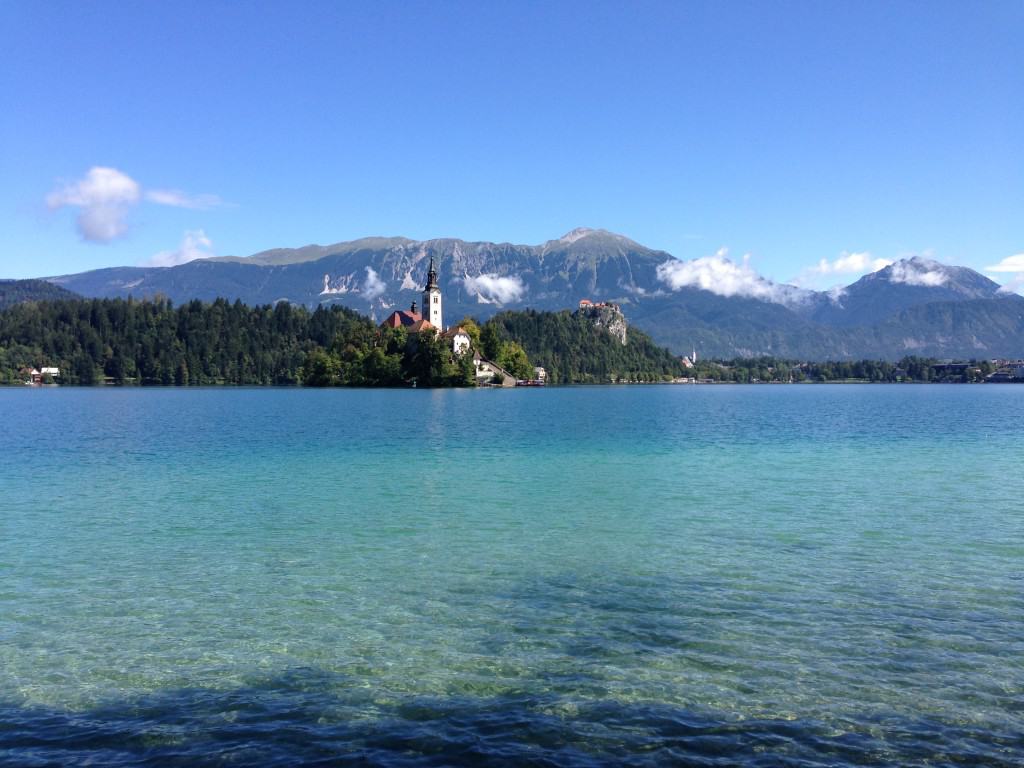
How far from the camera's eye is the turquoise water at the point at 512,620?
10.4m

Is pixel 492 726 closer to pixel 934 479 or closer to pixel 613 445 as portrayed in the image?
pixel 934 479

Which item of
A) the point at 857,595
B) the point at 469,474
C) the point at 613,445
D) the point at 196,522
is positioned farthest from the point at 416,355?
the point at 857,595

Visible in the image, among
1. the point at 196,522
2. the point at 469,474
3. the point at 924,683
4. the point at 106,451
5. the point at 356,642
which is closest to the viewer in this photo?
the point at 924,683

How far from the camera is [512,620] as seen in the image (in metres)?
15.4

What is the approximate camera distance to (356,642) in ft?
46.7

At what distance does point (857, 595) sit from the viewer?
16.9 meters

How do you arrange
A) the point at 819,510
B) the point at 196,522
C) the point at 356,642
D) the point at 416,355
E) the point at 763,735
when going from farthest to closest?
1. the point at 416,355
2. the point at 819,510
3. the point at 196,522
4. the point at 356,642
5. the point at 763,735

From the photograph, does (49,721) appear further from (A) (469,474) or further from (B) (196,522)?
(A) (469,474)

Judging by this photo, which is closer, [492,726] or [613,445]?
[492,726]

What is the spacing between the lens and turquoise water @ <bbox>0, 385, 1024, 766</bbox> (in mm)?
10422

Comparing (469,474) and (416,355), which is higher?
(416,355)

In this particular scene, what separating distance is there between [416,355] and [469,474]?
151 m

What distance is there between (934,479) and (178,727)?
115 ft

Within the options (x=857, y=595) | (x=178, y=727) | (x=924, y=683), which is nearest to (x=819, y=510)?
(x=857, y=595)
